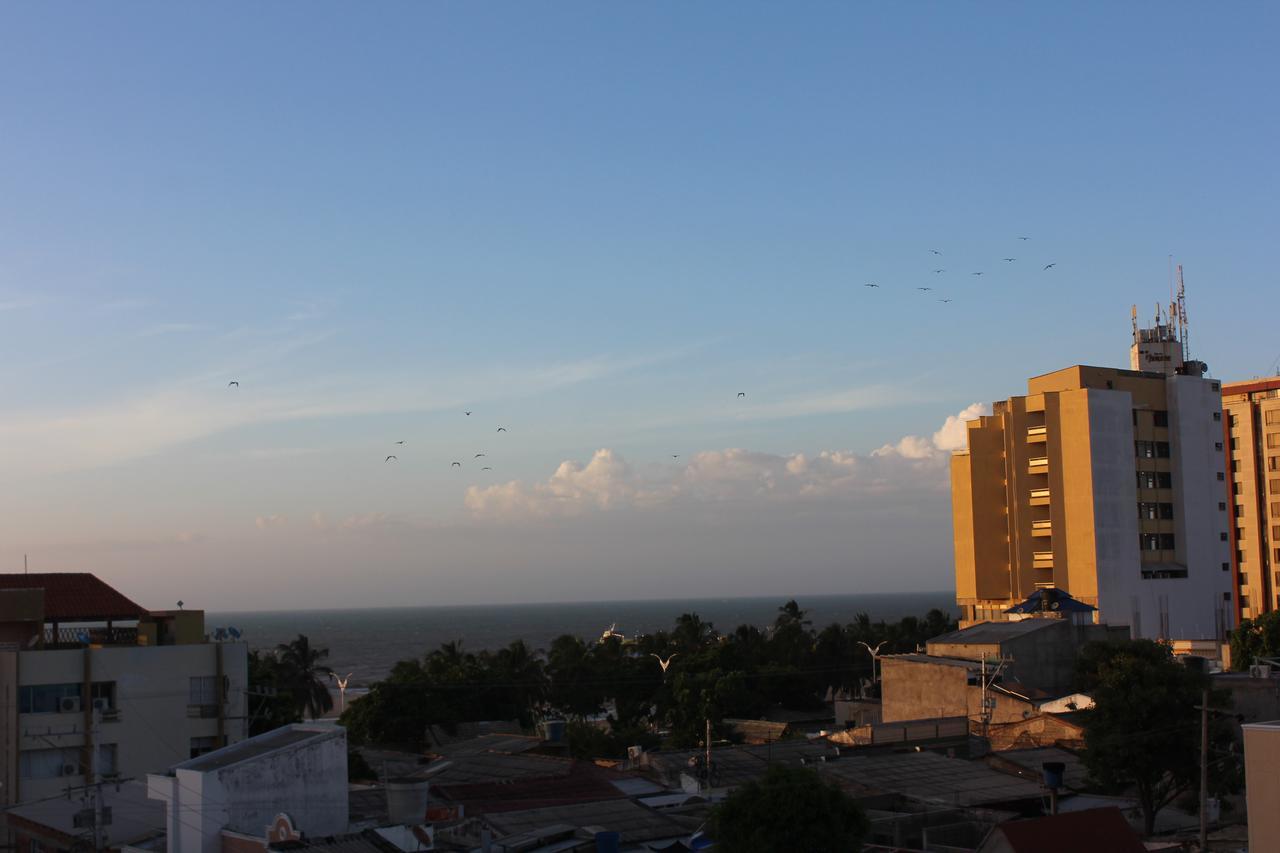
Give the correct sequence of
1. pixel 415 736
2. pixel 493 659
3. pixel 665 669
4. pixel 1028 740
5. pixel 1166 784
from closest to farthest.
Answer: pixel 1166 784 < pixel 1028 740 < pixel 415 736 < pixel 665 669 < pixel 493 659

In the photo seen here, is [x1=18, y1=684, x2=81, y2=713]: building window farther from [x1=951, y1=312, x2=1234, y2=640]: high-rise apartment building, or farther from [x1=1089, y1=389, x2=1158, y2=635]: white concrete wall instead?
[x1=1089, y1=389, x2=1158, y2=635]: white concrete wall

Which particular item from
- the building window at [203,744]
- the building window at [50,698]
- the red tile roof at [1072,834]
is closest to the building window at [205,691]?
the building window at [203,744]

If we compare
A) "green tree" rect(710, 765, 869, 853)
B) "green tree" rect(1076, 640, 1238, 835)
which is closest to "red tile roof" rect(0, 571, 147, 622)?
"green tree" rect(710, 765, 869, 853)

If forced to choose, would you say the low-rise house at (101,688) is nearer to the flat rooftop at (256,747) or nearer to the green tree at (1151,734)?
the flat rooftop at (256,747)

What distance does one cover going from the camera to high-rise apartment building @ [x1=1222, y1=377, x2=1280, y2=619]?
132 meters

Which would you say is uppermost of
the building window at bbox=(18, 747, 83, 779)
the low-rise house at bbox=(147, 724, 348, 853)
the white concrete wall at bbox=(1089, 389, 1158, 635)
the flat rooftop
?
the white concrete wall at bbox=(1089, 389, 1158, 635)

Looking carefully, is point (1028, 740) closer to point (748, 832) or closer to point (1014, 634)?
point (1014, 634)

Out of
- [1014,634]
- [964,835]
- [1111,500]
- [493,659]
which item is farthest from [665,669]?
[964,835]

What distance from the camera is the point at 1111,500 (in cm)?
10288

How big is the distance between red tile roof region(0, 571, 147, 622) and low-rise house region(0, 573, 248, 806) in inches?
2.4

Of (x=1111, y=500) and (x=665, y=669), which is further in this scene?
(x=1111, y=500)

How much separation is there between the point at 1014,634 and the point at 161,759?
138ft

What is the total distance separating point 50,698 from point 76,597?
7749mm

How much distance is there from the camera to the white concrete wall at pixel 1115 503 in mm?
101375
